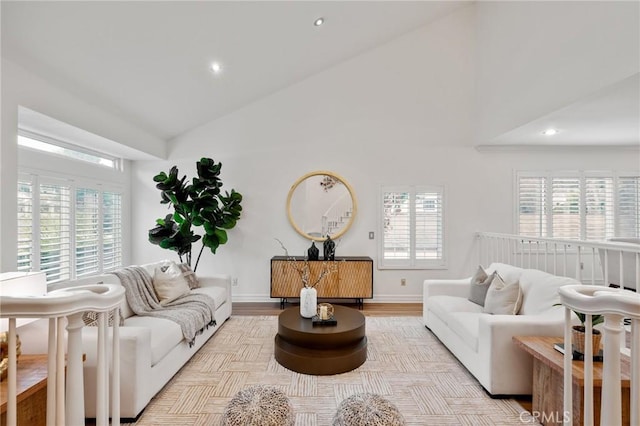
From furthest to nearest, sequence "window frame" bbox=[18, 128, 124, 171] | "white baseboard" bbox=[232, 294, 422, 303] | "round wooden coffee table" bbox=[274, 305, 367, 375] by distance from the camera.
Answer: "white baseboard" bbox=[232, 294, 422, 303] → "window frame" bbox=[18, 128, 124, 171] → "round wooden coffee table" bbox=[274, 305, 367, 375]

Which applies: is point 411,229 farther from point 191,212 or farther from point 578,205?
point 191,212

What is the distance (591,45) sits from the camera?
2.98 metres

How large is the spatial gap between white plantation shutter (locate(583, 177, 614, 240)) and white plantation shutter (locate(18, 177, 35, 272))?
290 inches

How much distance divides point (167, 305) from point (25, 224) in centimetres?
161

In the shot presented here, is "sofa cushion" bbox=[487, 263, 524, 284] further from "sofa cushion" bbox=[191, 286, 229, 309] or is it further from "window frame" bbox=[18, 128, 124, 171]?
"window frame" bbox=[18, 128, 124, 171]

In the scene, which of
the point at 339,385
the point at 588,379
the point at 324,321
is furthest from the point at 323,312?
the point at 588,379

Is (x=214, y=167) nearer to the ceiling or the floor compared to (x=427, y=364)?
nearer to the ceiling

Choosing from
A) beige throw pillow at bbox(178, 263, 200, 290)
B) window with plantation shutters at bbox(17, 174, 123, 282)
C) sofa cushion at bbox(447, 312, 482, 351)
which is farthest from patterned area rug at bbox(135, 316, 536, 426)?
window with plantation shutters at bbox(17, 174, 123, 282)

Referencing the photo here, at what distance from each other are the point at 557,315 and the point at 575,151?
3.89 m

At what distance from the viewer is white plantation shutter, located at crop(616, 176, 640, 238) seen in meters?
5.20

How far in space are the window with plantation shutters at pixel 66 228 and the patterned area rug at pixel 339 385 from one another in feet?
6.32

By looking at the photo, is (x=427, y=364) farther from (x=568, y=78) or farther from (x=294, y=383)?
(x=568, y=78)

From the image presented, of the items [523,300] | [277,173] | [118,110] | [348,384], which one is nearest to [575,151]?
[523,300]

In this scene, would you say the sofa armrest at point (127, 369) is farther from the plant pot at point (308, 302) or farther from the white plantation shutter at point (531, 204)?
the white plantation shutter at point (531, 204)
